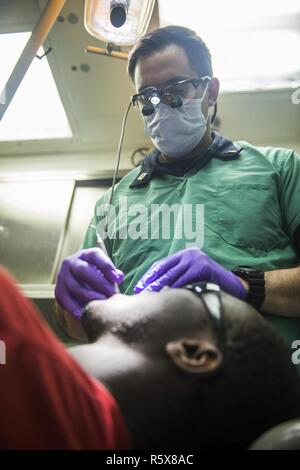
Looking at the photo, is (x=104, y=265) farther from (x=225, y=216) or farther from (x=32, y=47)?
(x=32, y=47)

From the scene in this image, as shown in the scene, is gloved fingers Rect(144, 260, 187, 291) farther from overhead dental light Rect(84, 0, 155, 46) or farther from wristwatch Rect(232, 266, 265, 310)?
overhead dental light Rect(84, 0, 155, 46)

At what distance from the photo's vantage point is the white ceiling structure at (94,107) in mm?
1500

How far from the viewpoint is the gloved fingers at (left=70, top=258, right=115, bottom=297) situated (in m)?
0.80

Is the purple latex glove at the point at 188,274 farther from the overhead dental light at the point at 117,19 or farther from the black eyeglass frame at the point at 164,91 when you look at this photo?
the overhead dental light at the point at 117,19

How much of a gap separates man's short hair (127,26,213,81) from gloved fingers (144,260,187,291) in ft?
2.56

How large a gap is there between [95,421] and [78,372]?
0.18 ft

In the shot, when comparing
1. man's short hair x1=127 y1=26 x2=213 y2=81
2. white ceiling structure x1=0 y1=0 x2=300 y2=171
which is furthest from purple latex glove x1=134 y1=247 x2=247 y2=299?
white ceiling structure x1=0 y1=0 x2=300 y2=171

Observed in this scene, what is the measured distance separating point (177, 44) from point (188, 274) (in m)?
0.90

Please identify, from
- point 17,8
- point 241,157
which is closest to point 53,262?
point 241,157

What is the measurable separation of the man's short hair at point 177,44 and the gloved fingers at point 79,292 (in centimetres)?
86

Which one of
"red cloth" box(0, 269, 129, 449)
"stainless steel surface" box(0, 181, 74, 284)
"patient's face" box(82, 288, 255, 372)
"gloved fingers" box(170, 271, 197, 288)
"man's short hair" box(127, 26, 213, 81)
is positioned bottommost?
"stainless steel surface" box(0, 181, 74, 284)

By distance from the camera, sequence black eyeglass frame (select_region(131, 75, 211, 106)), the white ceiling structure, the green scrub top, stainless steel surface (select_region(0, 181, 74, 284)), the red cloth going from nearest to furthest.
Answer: the red cloth, the green scrub top, black eyeglass frame (select_region(131, 75, 211, 106)), the white ceiling structure, stainless steel surface (select_region(0, 181, 74, 284))

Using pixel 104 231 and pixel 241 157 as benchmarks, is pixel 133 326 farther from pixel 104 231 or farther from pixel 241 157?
pixel 241 157
